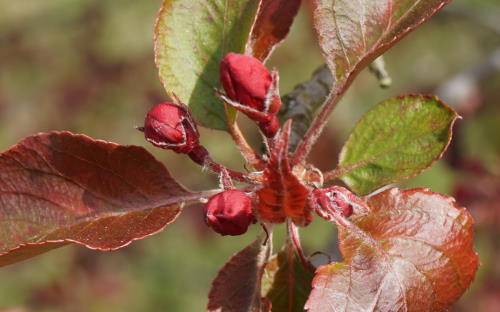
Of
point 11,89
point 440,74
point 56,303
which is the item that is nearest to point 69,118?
point 11,89

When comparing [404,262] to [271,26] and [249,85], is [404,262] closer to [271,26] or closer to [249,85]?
[249,85]

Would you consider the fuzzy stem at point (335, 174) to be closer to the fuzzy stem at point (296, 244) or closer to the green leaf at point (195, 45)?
the fuzzy stem at point (296, 244)

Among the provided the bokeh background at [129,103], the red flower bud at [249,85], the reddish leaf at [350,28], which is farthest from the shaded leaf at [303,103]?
the bokeh background at [129,103]

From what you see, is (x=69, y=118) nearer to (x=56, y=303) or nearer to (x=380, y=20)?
(x=56, y=303)

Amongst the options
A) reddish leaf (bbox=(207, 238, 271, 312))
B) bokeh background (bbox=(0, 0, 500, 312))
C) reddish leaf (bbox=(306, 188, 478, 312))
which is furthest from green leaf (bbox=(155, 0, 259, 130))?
bokeh background (bbox=(0, 0, 500, 312))

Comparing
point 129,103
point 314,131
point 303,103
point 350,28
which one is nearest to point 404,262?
point 314,131
